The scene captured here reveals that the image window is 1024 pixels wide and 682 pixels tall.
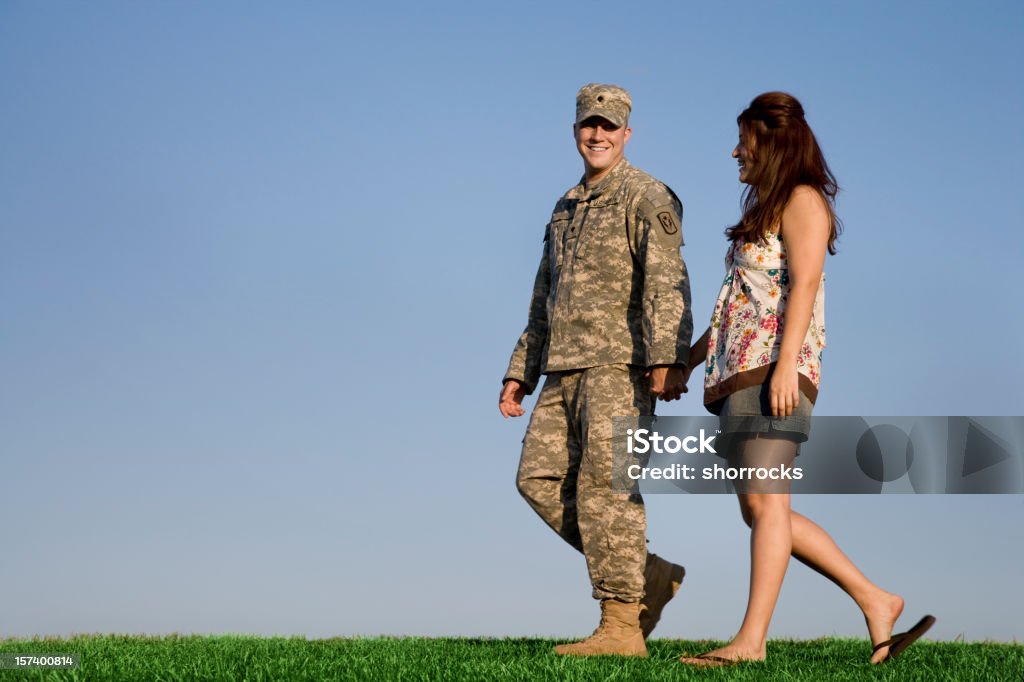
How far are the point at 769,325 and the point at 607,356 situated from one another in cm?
98

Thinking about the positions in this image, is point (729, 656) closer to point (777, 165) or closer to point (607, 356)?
point (607, 356)

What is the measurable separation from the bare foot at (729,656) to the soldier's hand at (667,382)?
47.1 inches

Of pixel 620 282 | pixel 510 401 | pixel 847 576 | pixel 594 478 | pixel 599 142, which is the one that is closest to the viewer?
pixel 847 576

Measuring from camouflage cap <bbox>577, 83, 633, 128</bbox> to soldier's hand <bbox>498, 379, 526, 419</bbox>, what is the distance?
1.49 metres

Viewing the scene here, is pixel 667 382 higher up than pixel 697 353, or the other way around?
pixel 697 353

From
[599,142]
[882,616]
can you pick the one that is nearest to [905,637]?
[882,616]

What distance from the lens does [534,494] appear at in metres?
5.43

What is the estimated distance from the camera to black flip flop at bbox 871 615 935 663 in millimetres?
4875

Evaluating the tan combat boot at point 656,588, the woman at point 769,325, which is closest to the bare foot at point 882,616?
the woman at point 769,325

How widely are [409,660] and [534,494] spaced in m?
1.13

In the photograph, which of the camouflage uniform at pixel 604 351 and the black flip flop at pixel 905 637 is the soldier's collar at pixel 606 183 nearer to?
the camouflage uniform at pixel 604 351

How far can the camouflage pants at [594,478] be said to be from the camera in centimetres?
513

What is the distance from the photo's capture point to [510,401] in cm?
588

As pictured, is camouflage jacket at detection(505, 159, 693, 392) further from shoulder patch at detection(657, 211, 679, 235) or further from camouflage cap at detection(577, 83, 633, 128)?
camouflage cap at detection(577, 83, 633, 128)
